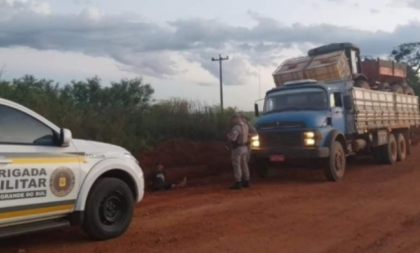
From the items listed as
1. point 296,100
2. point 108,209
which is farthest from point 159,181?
point 108,209

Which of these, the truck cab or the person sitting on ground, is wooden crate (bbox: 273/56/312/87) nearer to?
the truck cab

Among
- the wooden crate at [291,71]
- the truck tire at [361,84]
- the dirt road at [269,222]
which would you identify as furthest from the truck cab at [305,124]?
the wooden crate at [291,71]

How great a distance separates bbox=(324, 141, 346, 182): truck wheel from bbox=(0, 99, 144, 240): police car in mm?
6885

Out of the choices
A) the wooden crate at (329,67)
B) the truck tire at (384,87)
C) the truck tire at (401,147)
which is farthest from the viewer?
the truck tire at (384,87)

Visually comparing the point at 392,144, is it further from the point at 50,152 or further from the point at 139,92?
the point at 50,152

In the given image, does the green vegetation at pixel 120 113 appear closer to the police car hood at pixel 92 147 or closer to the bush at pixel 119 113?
the bush at pixel 119 113

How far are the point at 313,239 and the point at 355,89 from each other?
8418 mm

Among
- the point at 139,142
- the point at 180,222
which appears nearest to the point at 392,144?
the point at 139,142

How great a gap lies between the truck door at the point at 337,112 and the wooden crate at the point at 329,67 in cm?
154

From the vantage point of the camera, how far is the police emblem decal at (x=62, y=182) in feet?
21.1

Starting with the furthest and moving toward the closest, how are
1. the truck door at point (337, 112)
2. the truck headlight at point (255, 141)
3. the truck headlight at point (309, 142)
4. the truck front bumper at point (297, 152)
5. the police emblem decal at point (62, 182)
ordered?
the truck door at point (337, 112)
the truck headlight at point (255, 141)
the truck headlight at point (309, 142)
the truck front bumper at point (297, 152)
the police emblem decal at point (62, 182)

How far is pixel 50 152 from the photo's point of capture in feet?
21.1

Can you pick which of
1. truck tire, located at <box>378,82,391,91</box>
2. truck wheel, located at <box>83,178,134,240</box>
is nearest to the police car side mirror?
truck wheel, located at <box>83,178,134,240</box>

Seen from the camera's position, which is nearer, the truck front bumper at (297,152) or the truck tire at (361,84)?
the truck front bumper at (297,152)
